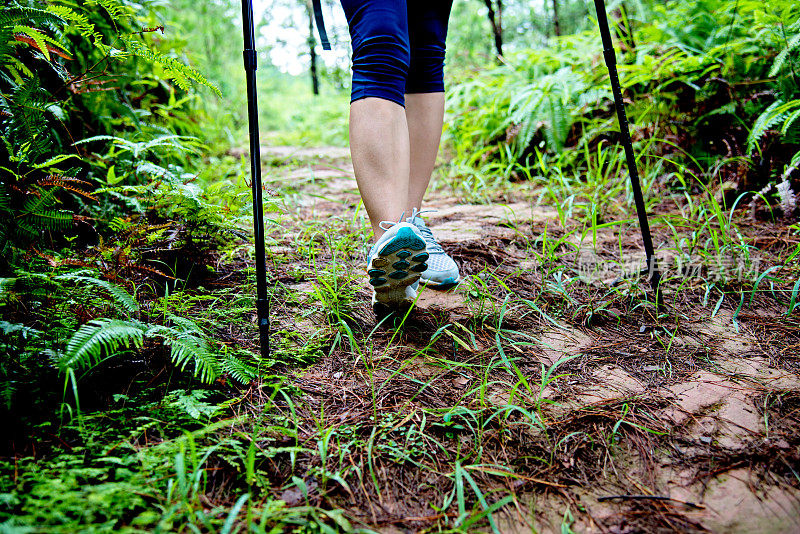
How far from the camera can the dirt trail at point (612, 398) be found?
0.91 meters

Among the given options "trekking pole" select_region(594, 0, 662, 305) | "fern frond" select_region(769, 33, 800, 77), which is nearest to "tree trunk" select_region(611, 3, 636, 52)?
"fern frond" select_region(769, 33, 800, 77)

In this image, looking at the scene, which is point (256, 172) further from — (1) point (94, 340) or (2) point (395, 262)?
(1) point (94, 340)

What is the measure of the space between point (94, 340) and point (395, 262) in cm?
75

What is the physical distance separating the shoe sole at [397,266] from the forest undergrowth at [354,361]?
12cm

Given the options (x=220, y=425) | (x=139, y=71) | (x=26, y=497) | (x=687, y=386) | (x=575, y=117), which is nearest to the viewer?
(x=26, y=497)

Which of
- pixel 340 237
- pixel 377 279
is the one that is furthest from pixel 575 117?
pixel 377 279

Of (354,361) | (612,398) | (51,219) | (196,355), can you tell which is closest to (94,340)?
(196,355)

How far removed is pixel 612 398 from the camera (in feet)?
4.00

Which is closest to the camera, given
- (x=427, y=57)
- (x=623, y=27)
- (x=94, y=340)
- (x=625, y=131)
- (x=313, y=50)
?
(x=94, y=340)

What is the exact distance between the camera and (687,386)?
1273 mm

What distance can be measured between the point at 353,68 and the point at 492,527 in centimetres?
131

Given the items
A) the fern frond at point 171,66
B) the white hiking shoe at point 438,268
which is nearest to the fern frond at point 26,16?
the fern frond at point 171,66

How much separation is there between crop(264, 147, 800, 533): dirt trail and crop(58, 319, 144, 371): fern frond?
1.51 ft

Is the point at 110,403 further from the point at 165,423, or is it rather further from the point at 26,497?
the point at 26,497
